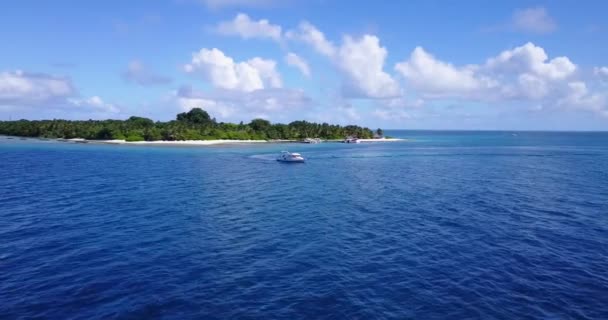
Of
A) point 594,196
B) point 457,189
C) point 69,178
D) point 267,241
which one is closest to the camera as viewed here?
point 267,241

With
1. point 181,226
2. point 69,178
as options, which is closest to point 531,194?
point 181,226

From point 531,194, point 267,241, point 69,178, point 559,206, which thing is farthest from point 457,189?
point 69,178

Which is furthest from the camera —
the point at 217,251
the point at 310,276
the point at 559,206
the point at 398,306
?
the point at 559,206

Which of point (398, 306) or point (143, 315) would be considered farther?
point (398, 306)

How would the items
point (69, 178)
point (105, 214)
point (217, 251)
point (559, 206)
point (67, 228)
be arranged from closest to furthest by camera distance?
point (217, 251) → point (67, 228) → point (105, 214) → point (559, 206) → point (69, 178)

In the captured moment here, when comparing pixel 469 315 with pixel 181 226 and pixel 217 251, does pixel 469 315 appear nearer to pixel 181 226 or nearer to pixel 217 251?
pixel 217 251

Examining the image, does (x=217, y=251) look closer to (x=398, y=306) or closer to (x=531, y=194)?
(x=398, y=306)
